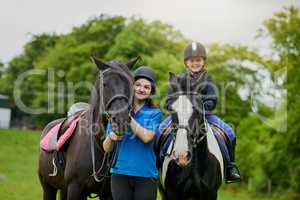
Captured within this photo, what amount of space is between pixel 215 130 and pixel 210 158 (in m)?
0.76

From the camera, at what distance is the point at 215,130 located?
7750 mm

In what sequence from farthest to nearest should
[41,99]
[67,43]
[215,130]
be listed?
[67,43]
[41,99]
[215,130]

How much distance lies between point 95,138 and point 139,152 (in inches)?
48.1

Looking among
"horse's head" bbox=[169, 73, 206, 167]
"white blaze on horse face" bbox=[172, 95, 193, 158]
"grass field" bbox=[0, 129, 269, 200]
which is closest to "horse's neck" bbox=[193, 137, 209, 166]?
"horse's head" bbox=[169, 73, 206, 167]

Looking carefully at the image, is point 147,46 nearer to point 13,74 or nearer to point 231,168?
point 13,74

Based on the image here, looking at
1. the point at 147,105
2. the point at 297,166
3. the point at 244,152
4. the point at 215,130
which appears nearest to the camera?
the point at 147,105

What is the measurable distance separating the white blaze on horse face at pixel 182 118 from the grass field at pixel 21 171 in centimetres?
1058

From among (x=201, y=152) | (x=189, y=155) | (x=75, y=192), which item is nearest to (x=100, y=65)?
(x=189, y=155)

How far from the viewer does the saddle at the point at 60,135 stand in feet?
23.3

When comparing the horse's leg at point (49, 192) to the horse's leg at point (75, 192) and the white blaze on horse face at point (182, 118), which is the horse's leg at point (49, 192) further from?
the white blaze on horse face at point (182, 118)

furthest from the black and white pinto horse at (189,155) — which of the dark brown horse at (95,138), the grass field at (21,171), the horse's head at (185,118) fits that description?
the grass field at (21,171)

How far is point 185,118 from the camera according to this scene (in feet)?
19.7

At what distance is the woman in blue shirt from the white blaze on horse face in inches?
17.1

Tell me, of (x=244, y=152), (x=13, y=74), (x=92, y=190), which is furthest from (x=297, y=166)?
(x=13, y=74)
